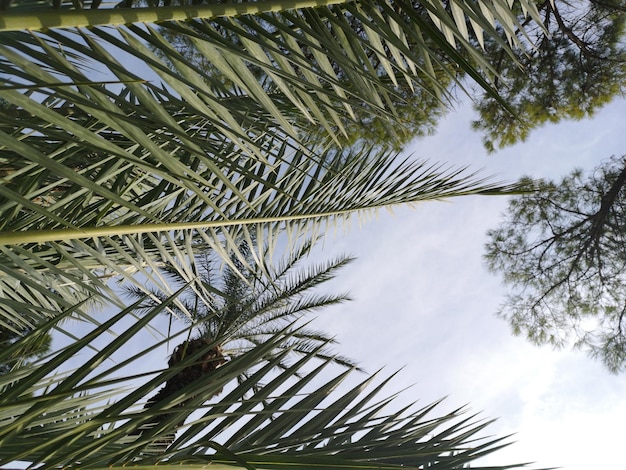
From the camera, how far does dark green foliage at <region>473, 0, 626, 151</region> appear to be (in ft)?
15.8

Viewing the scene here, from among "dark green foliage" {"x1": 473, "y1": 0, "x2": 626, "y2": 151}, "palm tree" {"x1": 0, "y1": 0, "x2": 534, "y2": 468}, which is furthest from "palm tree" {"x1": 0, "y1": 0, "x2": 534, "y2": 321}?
"dark green foliage" {"x1": 473, "y1": 0, "x2": 626, "y2": 151}

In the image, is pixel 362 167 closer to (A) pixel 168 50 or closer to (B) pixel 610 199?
(A) pixel 168 50

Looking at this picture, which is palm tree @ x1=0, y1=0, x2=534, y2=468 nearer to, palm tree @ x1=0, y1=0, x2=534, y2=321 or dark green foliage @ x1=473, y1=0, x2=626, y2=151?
palm tree @ x1=0, y1=0, x2=534, y2=321

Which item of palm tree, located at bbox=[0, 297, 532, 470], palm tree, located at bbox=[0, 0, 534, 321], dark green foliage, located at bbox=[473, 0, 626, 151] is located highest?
dark green foliage, located at bbox=[473, 0, 626, 151]

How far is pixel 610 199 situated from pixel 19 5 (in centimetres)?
587

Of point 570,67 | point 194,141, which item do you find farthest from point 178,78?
point 570,67

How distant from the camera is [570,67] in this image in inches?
197

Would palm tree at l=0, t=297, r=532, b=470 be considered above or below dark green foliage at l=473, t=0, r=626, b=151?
below

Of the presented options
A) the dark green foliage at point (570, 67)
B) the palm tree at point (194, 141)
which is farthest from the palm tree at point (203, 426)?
the dark green foliage at point (570, 67)

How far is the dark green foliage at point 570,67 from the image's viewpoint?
4.83 meters

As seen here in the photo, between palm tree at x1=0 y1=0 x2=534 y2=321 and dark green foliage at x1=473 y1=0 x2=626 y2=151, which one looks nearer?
palm tree at x1=0 y1=0 x2=534 y2=321

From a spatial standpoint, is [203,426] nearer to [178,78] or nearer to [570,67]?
[178,78]

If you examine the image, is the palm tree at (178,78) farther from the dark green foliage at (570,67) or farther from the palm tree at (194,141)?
the dark green foliage at (570,67)

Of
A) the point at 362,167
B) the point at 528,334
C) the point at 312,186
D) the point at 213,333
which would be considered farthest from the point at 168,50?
the point at 528,334
